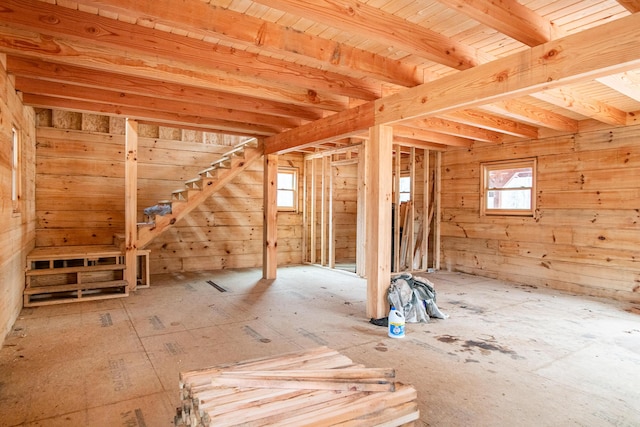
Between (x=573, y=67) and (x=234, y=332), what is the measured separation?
3.46 metres

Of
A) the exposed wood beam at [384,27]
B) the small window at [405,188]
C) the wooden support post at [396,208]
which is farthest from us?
the small window at [405,188]

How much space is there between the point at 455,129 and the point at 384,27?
10.5 feet

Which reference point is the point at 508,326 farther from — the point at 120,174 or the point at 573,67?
the point at 120,174

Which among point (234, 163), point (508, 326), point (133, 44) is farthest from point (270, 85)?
point (508, 326)

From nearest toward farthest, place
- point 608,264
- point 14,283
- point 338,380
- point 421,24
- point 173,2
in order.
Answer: point 338,380
point 173,2
point 421,24
point 14,283
point 608,264

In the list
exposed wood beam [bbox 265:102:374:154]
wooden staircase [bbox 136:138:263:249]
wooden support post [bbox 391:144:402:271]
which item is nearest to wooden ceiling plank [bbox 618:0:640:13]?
exposed wood beam [bbox 265:102:374:154]

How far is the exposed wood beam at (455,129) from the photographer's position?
482 centimetres

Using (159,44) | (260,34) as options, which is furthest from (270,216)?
(260,34)

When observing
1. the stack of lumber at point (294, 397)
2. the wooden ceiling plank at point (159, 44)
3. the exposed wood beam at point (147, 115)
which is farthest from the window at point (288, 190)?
the stack of lumber at point (294, 397)

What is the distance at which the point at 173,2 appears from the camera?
90.6 inches

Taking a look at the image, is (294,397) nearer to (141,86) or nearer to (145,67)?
(145,67)

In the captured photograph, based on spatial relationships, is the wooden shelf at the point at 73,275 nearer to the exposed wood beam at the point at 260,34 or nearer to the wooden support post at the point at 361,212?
the wooden support post at the point at 361,212

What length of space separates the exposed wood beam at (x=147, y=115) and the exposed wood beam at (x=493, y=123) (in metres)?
2.75

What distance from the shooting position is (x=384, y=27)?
2.49 m
